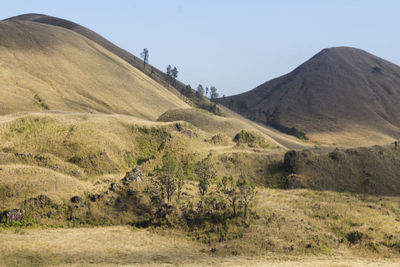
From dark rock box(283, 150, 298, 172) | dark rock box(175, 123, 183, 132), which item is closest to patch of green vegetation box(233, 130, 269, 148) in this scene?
dark rock box(175, 123, 183, 132)

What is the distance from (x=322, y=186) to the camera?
5738cm

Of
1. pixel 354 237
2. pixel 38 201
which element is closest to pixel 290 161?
pixel 354 237

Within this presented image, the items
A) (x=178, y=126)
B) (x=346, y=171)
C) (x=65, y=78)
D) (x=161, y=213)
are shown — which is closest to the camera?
(x=161, y=213)

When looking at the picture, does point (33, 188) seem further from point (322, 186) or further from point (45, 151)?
point (322, 186)

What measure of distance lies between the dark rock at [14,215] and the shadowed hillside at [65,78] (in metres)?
51.3

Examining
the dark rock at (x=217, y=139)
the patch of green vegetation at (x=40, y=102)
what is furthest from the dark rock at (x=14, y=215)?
the patch of green vegetation at (x=40, y=102)

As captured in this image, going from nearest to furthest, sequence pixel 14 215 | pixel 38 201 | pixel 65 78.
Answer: pixel 14 215 → pixel 38 201 → pixel 65 78

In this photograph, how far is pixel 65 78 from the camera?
11938cm

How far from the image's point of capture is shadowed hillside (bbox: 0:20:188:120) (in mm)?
98625

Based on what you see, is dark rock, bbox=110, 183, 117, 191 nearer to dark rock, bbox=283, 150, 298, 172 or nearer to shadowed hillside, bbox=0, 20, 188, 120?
dark rock, bbox=283, 150, 298, 172

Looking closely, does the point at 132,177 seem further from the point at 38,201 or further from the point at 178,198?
the point at 38,201

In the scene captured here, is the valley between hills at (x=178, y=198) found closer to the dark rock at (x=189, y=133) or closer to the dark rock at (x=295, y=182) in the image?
the dark rock at (x=295, y=182)

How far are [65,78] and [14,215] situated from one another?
297 feet

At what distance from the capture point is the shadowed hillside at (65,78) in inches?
3883
